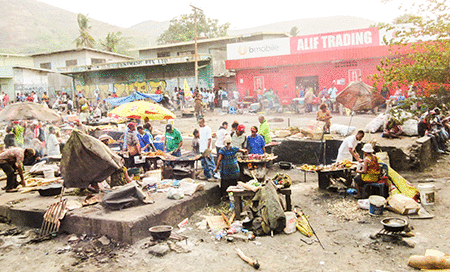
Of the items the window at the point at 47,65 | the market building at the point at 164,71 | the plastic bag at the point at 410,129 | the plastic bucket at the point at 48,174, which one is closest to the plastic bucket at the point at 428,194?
the plastic bag at the point at 410,129

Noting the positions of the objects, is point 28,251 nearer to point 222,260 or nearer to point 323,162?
point 222,260

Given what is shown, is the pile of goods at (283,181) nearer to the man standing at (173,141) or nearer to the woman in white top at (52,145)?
the man standing at (173,141)

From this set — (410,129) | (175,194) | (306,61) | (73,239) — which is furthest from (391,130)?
(306,61)

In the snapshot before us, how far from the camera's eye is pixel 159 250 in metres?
6.04

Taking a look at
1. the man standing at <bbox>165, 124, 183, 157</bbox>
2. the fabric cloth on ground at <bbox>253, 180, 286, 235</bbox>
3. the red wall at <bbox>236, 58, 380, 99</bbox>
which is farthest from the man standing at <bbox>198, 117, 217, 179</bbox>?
the red wall at <bbox>236, 58, 380, 99</bbox>

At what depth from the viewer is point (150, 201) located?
739 cm

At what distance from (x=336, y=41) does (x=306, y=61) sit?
7.26 ft

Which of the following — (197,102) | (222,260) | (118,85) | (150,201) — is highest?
(118,85)

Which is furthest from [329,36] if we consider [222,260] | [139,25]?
[139,25]

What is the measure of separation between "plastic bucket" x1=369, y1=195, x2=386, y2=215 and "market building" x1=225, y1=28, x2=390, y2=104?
15.3m

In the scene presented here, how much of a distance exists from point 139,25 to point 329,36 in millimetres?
144445

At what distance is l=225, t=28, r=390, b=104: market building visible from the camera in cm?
2144

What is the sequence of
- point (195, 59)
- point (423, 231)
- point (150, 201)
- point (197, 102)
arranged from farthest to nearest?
point (195, 59), point (197, 102), point (150, 201), point (423, 231)

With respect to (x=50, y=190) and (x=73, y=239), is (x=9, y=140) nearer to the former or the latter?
(x=50, y=190)
